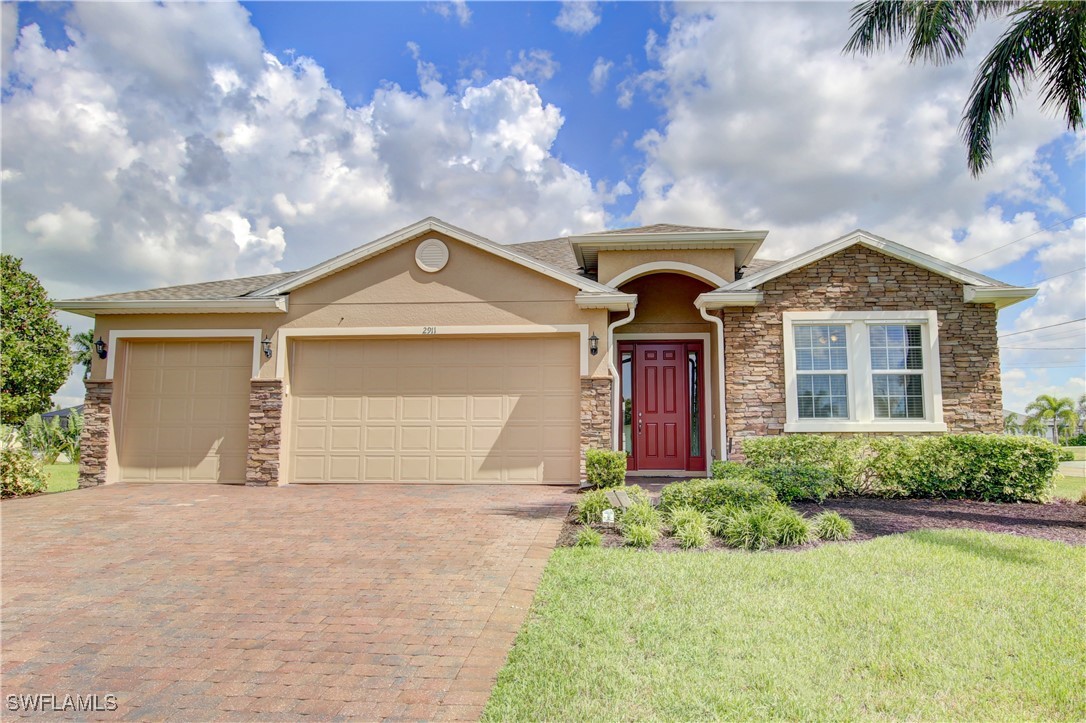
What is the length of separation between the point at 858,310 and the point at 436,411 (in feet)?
25.3

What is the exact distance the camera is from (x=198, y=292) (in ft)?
37.9

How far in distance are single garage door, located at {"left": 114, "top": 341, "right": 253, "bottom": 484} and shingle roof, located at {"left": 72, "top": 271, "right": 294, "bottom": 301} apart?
2.85 feet

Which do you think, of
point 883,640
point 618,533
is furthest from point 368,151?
point 883,640

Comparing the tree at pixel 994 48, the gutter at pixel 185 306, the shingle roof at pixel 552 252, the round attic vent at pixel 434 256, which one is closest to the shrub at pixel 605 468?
the round attic vent at pixel 434 256

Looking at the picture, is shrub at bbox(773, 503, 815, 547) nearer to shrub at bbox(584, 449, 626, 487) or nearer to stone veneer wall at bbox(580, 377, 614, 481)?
shrub at bbox(584, 449, 626, 487)

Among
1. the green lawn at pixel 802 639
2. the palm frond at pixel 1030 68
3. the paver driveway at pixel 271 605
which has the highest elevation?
the palm frond at pixel 1030 68

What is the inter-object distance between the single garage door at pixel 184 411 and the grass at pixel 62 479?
5.27 ft

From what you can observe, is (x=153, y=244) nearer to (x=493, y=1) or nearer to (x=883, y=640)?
(x=493, y=1)

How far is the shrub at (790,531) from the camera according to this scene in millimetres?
6109

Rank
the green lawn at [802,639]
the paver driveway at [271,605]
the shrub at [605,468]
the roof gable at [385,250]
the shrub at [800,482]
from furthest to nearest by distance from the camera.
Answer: the roof gable at [385,250] → the shrub at [605,468] → the shrub at [800,482] → the paver driveway at [271,605] → the green lawn at [802,639]

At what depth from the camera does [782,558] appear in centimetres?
550

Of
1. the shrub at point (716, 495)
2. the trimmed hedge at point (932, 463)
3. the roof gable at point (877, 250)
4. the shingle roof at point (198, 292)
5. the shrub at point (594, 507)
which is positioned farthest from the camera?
the shingle roof at point (198, 292)

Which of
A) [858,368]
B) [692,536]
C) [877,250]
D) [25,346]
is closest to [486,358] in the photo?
[692,536]

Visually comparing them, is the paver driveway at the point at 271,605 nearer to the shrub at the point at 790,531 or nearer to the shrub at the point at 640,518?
the shrub at the point at 640,518
